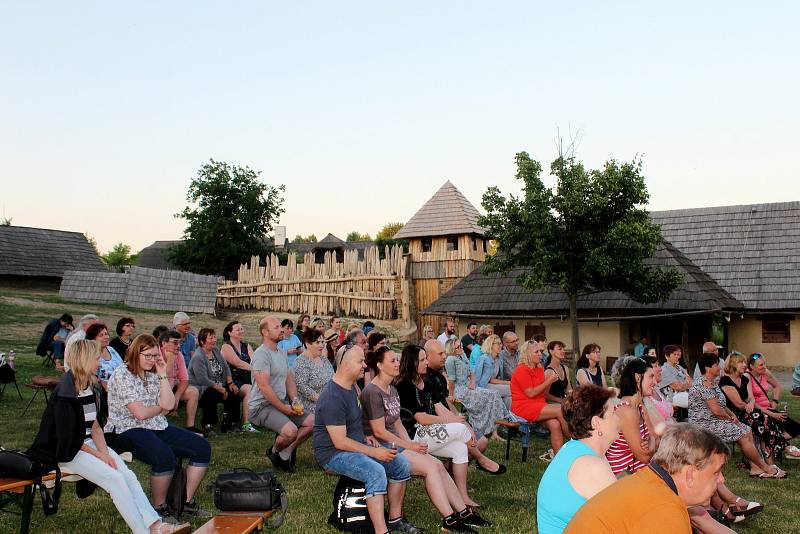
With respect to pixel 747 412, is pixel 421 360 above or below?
above

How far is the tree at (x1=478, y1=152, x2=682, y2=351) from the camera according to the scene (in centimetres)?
2311

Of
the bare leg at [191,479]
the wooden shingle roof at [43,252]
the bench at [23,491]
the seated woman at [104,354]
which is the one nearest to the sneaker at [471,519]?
the bare leg at [191,479]

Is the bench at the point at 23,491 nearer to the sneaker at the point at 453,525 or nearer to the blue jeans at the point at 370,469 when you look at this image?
the blue jeans at the point at 370,469

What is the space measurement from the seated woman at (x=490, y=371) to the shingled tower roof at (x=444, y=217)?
2116 centimetres

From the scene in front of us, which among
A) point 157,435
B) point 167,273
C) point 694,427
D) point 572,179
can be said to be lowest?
point 157,435

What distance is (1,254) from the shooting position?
36625 millimetres

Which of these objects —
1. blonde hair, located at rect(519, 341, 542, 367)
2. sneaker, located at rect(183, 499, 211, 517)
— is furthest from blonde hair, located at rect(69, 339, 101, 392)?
blonde hair, located at rect(519, 341, 542, 367)

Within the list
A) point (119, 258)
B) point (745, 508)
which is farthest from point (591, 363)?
point (119, 258)

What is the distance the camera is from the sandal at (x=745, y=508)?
7438 mm

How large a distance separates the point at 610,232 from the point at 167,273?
18.5 meters

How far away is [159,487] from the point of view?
6.74 metres

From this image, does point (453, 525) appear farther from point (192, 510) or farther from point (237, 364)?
point (237, 364)

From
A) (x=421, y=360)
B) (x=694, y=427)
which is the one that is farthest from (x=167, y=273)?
(x=694, y=427)

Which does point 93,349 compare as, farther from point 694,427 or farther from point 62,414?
point 694,427
